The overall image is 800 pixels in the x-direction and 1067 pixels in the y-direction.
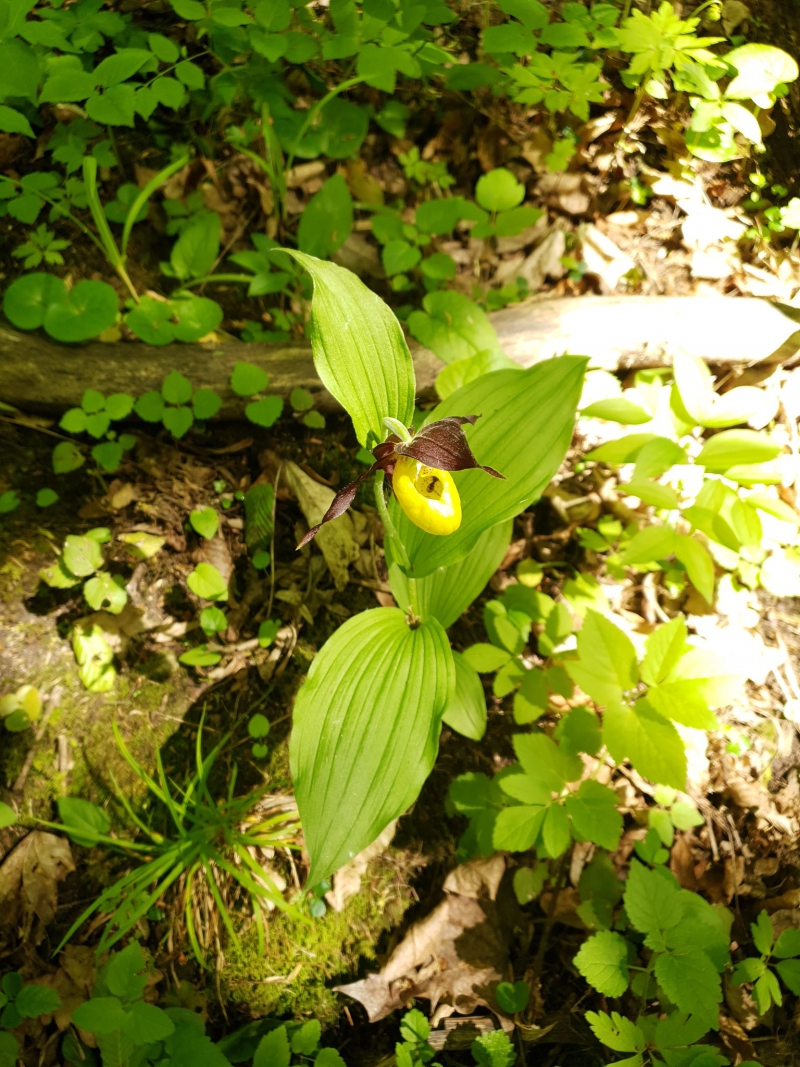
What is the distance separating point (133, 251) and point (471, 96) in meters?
1.75

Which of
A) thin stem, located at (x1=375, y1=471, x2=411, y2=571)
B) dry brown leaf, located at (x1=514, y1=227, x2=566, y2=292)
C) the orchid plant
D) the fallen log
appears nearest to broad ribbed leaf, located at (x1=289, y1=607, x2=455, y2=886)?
the orchid plant

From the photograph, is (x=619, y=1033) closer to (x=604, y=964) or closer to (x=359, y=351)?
(x=604, y=964)

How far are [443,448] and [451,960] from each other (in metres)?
1.48

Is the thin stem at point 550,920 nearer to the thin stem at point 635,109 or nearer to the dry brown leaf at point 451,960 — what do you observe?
the dry brown leaf at point 451,960

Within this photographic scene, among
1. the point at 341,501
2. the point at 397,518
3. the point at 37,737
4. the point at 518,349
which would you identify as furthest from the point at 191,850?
the point at 518,349

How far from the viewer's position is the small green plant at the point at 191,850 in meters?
1.72

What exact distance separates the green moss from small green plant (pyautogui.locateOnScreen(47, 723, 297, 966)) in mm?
60

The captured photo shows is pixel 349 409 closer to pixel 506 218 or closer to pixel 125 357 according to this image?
pixel 125 357

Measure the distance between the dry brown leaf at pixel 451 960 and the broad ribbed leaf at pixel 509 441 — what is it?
1.02m

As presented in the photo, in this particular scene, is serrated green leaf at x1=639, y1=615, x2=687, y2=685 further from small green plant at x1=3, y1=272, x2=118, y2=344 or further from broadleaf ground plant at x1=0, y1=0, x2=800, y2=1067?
small green plant at x1=3, y1=272, x2=118, y2=344

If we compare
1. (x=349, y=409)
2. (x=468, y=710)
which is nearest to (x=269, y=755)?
(x=468, y=710)

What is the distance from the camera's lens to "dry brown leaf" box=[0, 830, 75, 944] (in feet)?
5.58

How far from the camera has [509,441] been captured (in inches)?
64.7

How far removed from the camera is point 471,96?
285 cm
